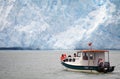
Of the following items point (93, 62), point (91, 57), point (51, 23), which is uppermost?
point (51, 23)

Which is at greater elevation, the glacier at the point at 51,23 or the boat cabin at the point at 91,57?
the glacier at the point at 51,23

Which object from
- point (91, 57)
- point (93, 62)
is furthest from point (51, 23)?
point (93, 62)

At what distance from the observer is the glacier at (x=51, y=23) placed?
8856 centimetres

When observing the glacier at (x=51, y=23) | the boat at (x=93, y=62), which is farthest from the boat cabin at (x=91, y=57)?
the glacier at (x=51, y=23)

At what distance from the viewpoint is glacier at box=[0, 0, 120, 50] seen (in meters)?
88.6

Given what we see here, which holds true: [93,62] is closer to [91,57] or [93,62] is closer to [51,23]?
[91,57]

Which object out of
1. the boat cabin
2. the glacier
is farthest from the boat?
the glacier

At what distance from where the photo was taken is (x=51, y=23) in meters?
90.8

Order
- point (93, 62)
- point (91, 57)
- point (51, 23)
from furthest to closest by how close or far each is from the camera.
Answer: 1. point (51, 23)
2. point (91, 57)
3. point (93, 62)

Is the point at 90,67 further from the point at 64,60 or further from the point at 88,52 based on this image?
the point at 64,60

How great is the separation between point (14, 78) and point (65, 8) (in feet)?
204

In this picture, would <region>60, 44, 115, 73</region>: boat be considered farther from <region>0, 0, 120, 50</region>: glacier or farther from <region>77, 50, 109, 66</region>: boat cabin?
<region>0, 0, 120, 50</region>: glacier

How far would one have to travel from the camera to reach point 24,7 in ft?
295

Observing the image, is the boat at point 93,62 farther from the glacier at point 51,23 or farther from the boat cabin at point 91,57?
the glacier at point 51,23
